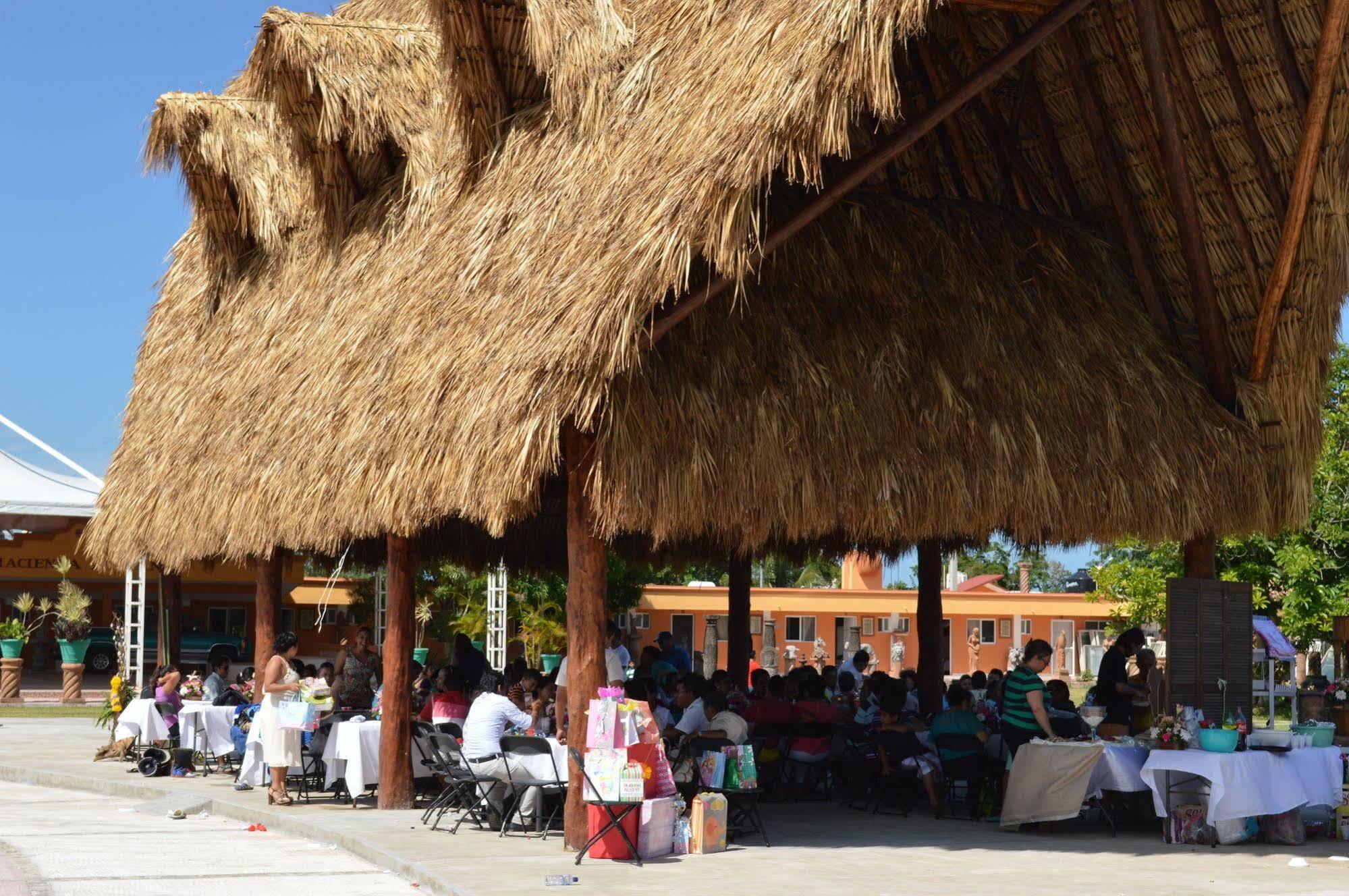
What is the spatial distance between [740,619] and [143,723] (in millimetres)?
7777

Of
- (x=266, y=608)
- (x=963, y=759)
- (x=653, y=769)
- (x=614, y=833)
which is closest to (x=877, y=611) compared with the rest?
(x=266, y=608)

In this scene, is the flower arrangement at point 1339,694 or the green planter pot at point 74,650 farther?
the green planter pot at point 74,650

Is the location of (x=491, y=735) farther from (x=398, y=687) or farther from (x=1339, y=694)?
(x=1339, y=694)

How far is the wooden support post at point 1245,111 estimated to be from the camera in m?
11.8

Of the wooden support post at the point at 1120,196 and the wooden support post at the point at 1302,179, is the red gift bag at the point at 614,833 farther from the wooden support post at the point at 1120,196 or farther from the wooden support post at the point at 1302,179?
the wooden support post at the point at 1302,179

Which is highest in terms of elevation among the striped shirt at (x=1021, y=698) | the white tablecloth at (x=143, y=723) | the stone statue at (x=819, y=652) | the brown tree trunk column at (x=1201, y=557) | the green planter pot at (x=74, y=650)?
the brown tree trunk column at (x=1201, y=557)

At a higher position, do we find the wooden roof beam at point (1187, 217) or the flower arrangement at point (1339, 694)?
the wooden roof beam at point (1187, 217)

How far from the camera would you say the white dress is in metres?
12.6

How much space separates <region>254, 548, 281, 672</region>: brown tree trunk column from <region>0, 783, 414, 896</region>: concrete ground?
248cm

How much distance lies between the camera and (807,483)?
10.2 metres

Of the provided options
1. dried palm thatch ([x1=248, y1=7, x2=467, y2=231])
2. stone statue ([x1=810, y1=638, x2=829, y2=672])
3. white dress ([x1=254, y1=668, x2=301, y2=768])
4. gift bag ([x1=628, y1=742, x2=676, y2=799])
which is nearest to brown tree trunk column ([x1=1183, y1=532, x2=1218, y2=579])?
gift bag ([x1=628, y1=742, x2=676, y2=799])

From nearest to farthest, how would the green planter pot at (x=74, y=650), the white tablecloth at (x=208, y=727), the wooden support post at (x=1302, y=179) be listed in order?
the wooden support post at (x=1302, y=179), the white tablecloth at (x=208, y=727), the green planter pot at (x=74, y=650)

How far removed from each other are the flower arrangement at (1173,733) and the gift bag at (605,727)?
4.22 meters

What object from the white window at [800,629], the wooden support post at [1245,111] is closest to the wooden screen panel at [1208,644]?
the wooden support post at [1245,111]
